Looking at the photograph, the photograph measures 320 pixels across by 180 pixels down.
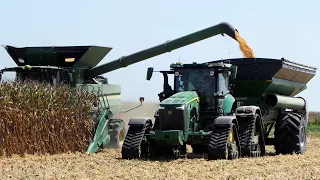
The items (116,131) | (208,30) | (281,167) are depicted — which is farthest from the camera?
(208,30)

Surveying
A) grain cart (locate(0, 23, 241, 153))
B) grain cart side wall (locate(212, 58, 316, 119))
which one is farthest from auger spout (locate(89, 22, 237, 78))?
grain cart side wall (locate(212, 58, 316, 119))

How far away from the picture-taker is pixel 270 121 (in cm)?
1705

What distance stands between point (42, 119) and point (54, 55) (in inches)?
128

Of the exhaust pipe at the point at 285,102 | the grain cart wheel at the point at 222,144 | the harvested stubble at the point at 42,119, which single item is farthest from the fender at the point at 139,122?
the exhaust pipe at the point at 285,102

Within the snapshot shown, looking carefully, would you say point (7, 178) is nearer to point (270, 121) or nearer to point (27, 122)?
point (27, 122)

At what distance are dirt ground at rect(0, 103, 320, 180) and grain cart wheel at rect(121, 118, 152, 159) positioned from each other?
387 millimetres

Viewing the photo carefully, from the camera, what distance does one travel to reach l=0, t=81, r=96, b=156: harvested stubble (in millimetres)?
14117

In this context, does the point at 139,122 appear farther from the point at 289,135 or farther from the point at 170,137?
the point at 289,135

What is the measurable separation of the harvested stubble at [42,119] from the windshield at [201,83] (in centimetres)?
308

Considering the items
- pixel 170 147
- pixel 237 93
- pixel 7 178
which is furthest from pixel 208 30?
pixel 7 178

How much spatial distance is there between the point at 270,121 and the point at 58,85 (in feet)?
19.9

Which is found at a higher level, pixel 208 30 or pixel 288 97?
pixel 208 30

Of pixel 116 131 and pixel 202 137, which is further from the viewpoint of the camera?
pixel 116 131

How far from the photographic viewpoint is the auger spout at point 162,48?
60.3 ft
